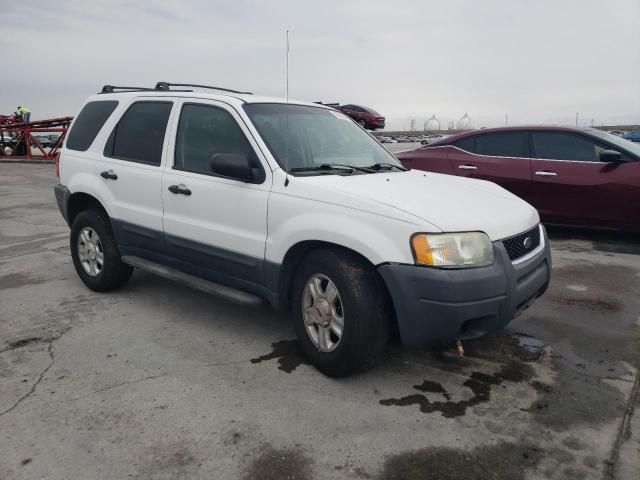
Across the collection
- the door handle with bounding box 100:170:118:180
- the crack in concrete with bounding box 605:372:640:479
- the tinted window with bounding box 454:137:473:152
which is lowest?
the crack in concrete with bounding box 605:372:640:479

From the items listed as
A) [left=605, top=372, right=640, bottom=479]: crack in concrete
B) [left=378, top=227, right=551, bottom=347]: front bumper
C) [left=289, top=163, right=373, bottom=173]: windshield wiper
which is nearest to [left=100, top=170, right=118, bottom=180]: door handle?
[left=289, top=163, right=373, bottom=173]: windshield wiper

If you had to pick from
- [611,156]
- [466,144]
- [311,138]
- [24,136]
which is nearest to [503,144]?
[466,144]

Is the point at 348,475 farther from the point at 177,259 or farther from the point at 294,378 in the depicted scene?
the point at 177,259

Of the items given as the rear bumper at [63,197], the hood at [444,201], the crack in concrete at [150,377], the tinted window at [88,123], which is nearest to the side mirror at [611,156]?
the hood at [444,201]

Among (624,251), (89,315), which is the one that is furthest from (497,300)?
(624,251)

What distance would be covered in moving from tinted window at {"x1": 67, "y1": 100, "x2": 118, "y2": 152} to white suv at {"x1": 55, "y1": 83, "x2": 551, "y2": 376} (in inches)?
0.9

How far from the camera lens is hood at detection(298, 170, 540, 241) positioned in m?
3.02

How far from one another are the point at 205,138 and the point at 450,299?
2.19 metres

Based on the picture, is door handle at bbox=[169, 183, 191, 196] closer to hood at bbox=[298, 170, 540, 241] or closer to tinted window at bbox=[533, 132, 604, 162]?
hood at bbox=[298, 170, 540, 241]

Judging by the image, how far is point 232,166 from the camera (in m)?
3.43

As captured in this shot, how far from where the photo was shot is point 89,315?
435cm

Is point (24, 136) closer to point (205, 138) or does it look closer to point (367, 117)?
point (367, 117)

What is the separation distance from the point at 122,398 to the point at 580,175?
5889 mm

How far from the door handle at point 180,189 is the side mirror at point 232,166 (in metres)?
0.56
